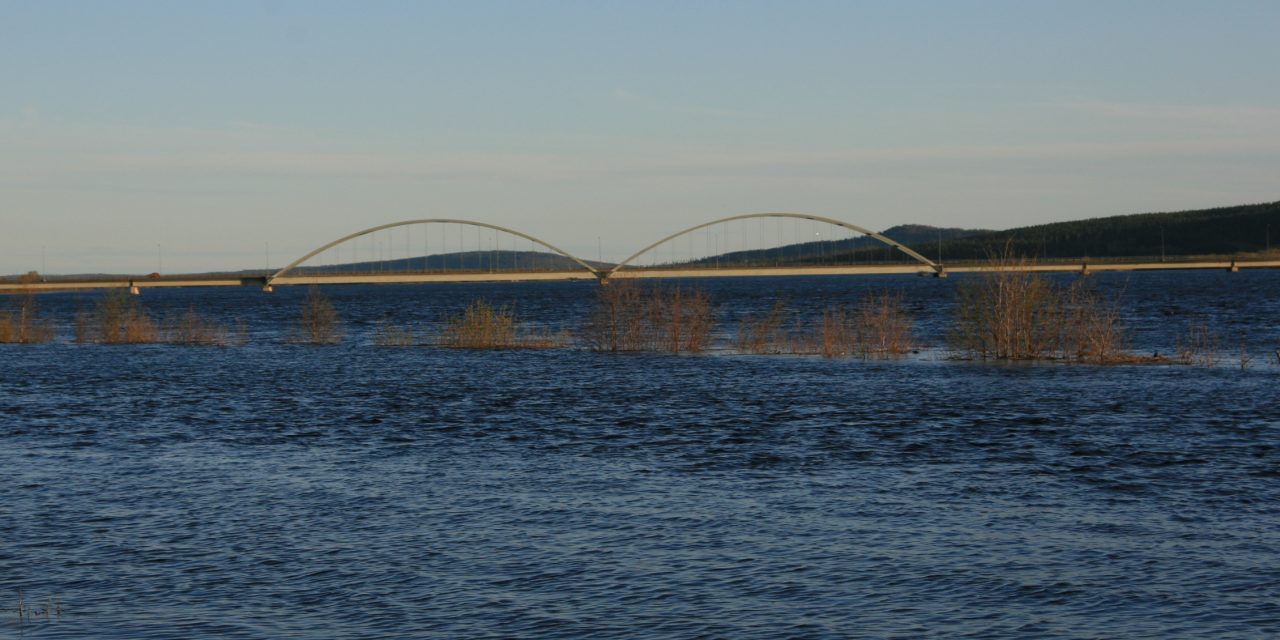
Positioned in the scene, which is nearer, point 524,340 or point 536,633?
point 536,633

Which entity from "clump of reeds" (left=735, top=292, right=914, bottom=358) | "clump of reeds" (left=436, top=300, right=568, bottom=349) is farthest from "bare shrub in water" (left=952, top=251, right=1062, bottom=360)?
"clump of reeds" (left=436, top=300, right=568, bottom=349)

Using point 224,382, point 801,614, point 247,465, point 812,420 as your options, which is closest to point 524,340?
point 224,382

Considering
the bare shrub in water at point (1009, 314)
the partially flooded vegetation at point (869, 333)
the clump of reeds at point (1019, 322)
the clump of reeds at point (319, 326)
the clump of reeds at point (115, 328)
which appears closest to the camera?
the bare shrub in water at point (1009, 314)

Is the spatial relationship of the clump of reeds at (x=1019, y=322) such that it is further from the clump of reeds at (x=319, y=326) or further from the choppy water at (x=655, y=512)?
the clump of reeds at (x=319, y=326)

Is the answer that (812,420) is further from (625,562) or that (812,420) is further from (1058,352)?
(1058,352)

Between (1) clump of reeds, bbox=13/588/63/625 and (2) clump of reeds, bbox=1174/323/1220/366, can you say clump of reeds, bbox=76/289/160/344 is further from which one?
(1) clump of reeds, bbox=13/588/63/625

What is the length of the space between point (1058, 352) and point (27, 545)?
4146cm

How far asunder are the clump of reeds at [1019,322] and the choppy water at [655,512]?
19.2ft

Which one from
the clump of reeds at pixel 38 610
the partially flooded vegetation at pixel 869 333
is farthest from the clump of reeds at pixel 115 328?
the clump of reeds at pixel 38 610

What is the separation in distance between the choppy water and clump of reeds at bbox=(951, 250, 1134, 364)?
5.84 metres

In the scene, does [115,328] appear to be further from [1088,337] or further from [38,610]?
[38,610]

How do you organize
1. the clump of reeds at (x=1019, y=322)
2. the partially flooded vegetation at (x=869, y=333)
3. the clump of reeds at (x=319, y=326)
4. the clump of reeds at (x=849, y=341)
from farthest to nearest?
the clump of reeds at (x=319, y=326), the clump of reeds at (x=849, y=341), the partially flooded vegetation at (x=869, y=333), the clump of reeds at (x=1019, y=322)

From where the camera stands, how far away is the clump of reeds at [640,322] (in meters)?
58.3

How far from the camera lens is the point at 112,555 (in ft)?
61.0
